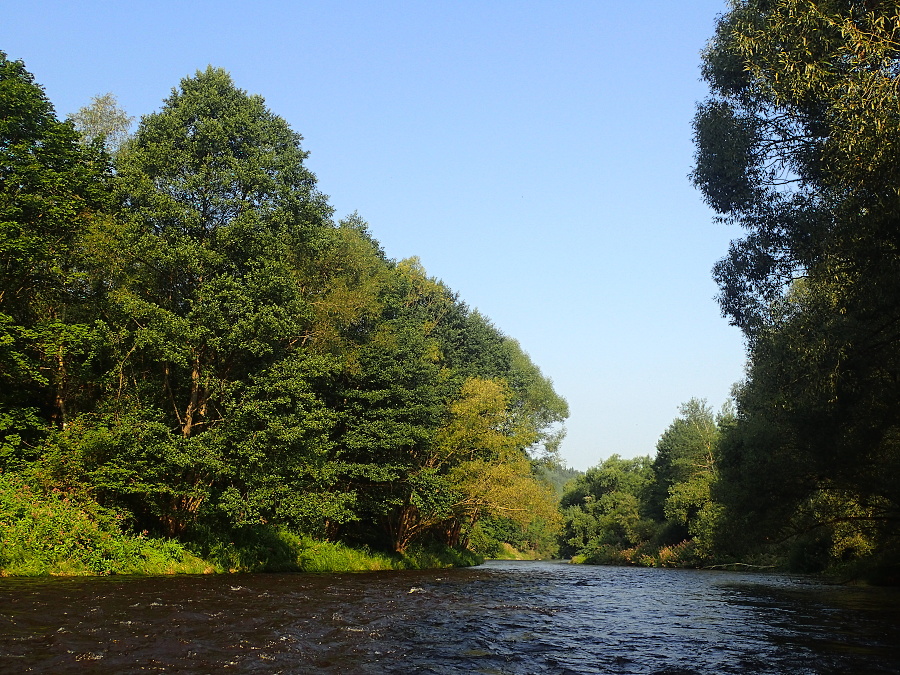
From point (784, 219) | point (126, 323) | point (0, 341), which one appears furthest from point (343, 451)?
point (784, 219)

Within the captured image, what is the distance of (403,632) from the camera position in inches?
480

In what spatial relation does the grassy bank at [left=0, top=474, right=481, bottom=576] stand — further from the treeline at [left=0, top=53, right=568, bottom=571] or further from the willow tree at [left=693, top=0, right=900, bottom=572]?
the willow tree at [left=693, top=0, right=900, bottom=572]

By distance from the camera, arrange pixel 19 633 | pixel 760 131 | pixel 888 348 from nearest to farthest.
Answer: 1. pixel 19 633
2. pixel 888 348
3. pixel 760 131

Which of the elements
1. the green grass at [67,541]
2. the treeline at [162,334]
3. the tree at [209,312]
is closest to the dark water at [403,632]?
the green grass at [67,541]

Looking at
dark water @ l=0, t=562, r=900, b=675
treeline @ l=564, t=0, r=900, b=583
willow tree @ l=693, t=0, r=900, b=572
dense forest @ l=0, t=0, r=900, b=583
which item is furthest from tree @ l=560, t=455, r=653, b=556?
dark water @ l=0, t=562, r=900, b=675

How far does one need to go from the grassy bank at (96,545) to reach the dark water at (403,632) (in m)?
2.31

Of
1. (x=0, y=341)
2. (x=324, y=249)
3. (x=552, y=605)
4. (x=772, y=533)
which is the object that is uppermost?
(x=324, y=249)

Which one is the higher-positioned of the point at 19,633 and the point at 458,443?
the point at 458,443

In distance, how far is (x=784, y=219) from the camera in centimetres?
2189

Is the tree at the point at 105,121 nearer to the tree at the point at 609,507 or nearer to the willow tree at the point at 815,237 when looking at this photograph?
Answer: the willow tree at the point at 815,237

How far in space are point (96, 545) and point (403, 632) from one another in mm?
15437

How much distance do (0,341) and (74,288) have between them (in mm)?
5955

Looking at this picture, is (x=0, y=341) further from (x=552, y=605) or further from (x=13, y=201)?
(x=552, y=605)

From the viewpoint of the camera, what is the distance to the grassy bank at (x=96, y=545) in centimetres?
2011
